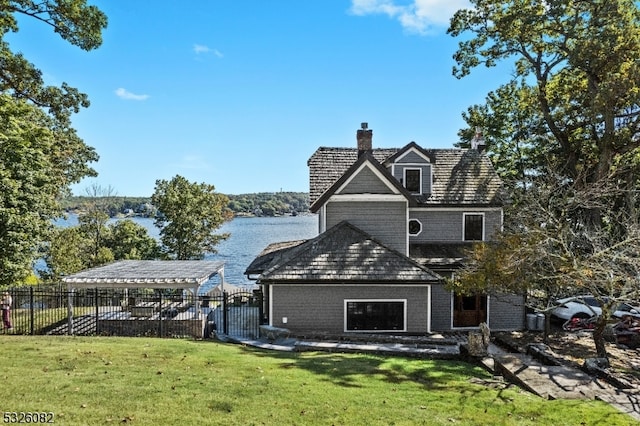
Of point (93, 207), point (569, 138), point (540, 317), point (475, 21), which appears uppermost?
point (475, 21)

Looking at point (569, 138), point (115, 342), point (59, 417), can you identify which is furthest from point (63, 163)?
point (569, 138)

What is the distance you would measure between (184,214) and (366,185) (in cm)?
2520

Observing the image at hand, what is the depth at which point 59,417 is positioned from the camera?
788 cm

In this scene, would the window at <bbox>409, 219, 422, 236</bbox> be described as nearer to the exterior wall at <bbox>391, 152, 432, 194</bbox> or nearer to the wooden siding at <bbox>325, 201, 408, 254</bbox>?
the exterior wall at <bbox>391, 152, 432, 194</bbox>

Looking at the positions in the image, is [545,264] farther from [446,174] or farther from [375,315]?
[446,174]

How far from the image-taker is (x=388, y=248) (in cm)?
1986

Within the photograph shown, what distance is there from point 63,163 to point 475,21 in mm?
29334

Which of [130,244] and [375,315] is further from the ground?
[130,244]

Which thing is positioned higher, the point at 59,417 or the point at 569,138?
the point at 569,138

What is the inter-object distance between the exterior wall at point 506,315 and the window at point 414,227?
4854 mm

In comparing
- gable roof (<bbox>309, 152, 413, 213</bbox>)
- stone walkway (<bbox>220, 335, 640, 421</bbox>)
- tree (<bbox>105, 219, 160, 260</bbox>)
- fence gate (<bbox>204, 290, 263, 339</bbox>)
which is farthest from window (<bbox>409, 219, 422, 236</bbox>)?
tree (<bbox>105, 219, 160, 260</bbox>)

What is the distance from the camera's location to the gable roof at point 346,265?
1834cm

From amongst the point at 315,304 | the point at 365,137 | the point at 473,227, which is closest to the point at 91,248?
the point at 365,137

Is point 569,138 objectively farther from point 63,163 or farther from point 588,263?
point 63,163
